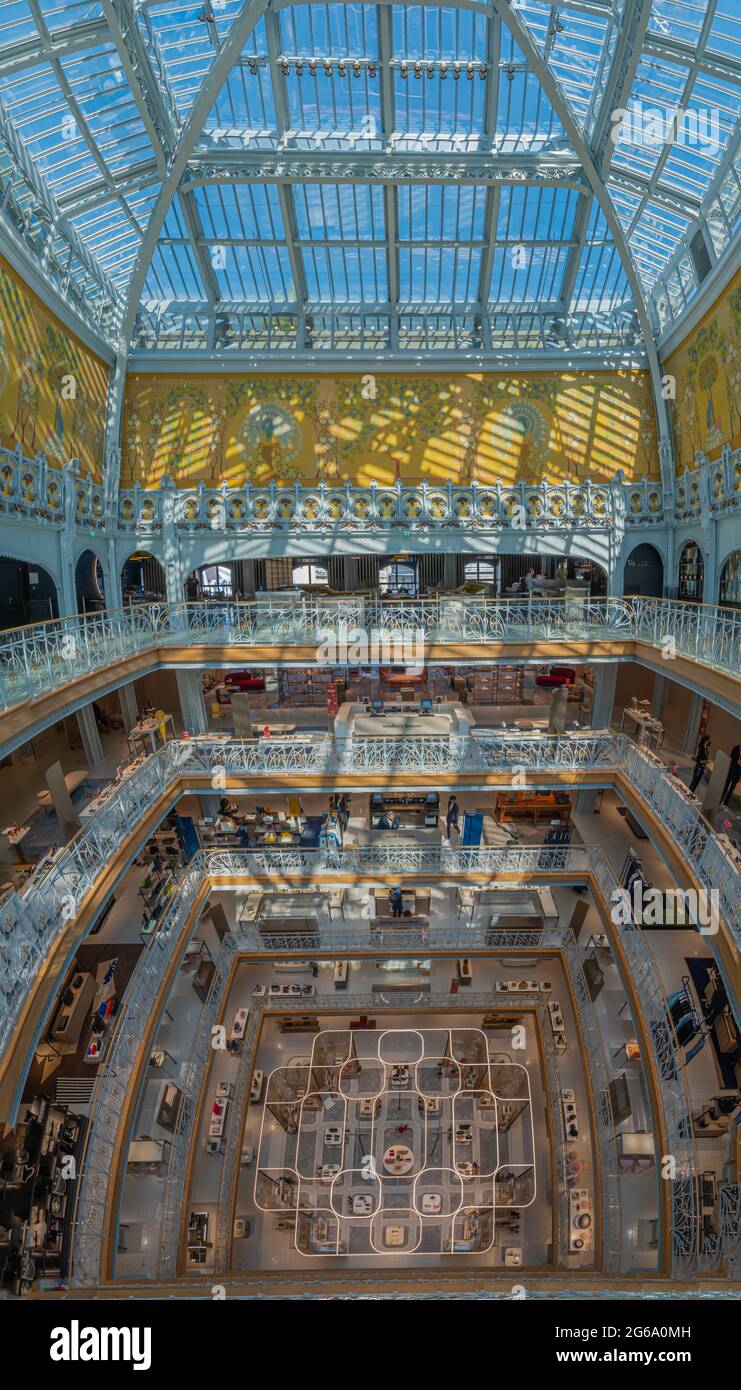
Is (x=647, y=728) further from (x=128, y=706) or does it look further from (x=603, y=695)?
(x=128, y=706)

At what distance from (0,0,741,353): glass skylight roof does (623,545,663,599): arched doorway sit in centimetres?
619

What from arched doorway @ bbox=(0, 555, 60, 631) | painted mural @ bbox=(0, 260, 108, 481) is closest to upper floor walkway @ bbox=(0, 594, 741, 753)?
arched doorway @ bbox=(0, 555, 60, 631)

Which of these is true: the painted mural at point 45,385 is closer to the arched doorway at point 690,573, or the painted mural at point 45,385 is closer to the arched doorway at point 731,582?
the arched doorway at point 731,582

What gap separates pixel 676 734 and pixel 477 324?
44.4ft

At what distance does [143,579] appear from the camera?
2873cm

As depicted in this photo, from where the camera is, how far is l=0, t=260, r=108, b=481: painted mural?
13.4m

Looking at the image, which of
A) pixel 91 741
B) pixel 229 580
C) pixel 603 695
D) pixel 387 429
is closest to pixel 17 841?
pixel 91 741

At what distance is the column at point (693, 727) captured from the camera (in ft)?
58.1

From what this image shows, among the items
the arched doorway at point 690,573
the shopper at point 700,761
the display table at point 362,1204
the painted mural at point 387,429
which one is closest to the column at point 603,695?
the shopper at point 700,761

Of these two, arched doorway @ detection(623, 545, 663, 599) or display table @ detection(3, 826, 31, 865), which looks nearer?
display table @ detection(3, 826, 31, 865)

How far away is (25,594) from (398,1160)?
15207 millimetres

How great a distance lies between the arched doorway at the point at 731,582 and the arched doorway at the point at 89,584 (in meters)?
17.3

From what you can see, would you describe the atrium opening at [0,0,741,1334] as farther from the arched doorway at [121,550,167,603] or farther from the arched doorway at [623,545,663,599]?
the arched doorway at [121,550,167,603]

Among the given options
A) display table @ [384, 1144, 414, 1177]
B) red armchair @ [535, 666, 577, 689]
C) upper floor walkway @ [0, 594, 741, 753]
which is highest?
upper floor walkway @ [0, 594, 741, 753]
